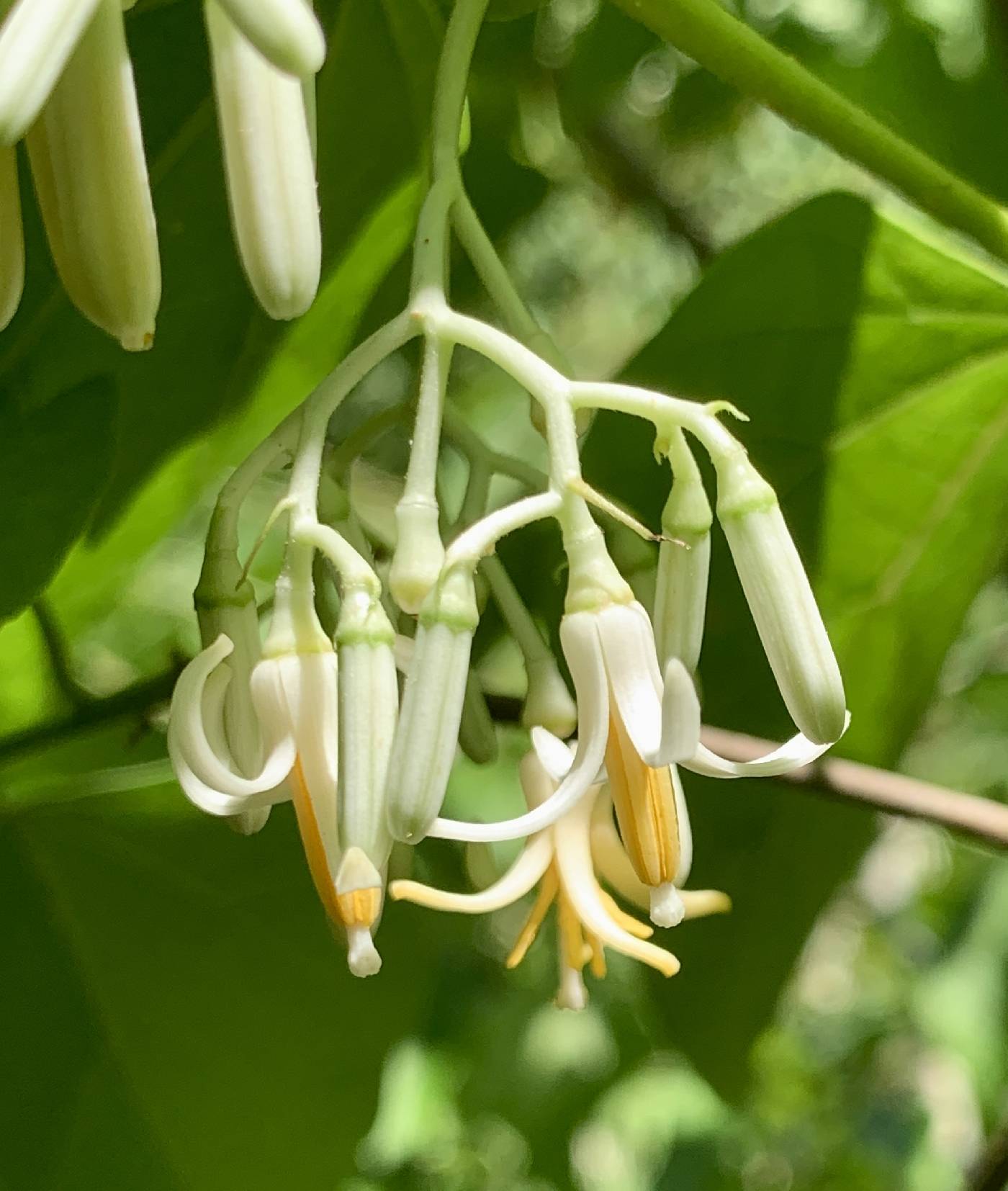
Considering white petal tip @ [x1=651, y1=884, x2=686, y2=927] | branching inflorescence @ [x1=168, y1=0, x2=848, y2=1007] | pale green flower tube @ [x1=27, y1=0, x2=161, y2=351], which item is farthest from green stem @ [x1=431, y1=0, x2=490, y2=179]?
white petal tip @ [x1=651, y1=884, x2=686, y2=927]

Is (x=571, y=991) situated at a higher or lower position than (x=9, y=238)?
lower

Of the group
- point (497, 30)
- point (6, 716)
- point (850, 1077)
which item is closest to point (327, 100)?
point (497, 30)

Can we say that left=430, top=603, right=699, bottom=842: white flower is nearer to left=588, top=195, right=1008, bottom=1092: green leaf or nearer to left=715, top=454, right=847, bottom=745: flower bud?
left=715, top=454, right=847, bottom=745: flower bud

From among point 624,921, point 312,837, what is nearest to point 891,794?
point 624,921

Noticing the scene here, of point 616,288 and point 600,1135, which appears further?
point 616,288

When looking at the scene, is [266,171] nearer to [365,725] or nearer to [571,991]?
[365,725]

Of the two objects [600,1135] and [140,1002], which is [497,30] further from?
[600,1135]

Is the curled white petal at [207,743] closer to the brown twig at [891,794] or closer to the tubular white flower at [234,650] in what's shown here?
the tubular white flower at [234,650]

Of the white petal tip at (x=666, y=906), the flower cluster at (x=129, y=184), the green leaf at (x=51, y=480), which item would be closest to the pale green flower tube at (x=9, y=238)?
the flower cluster at (x=129, y=184)
